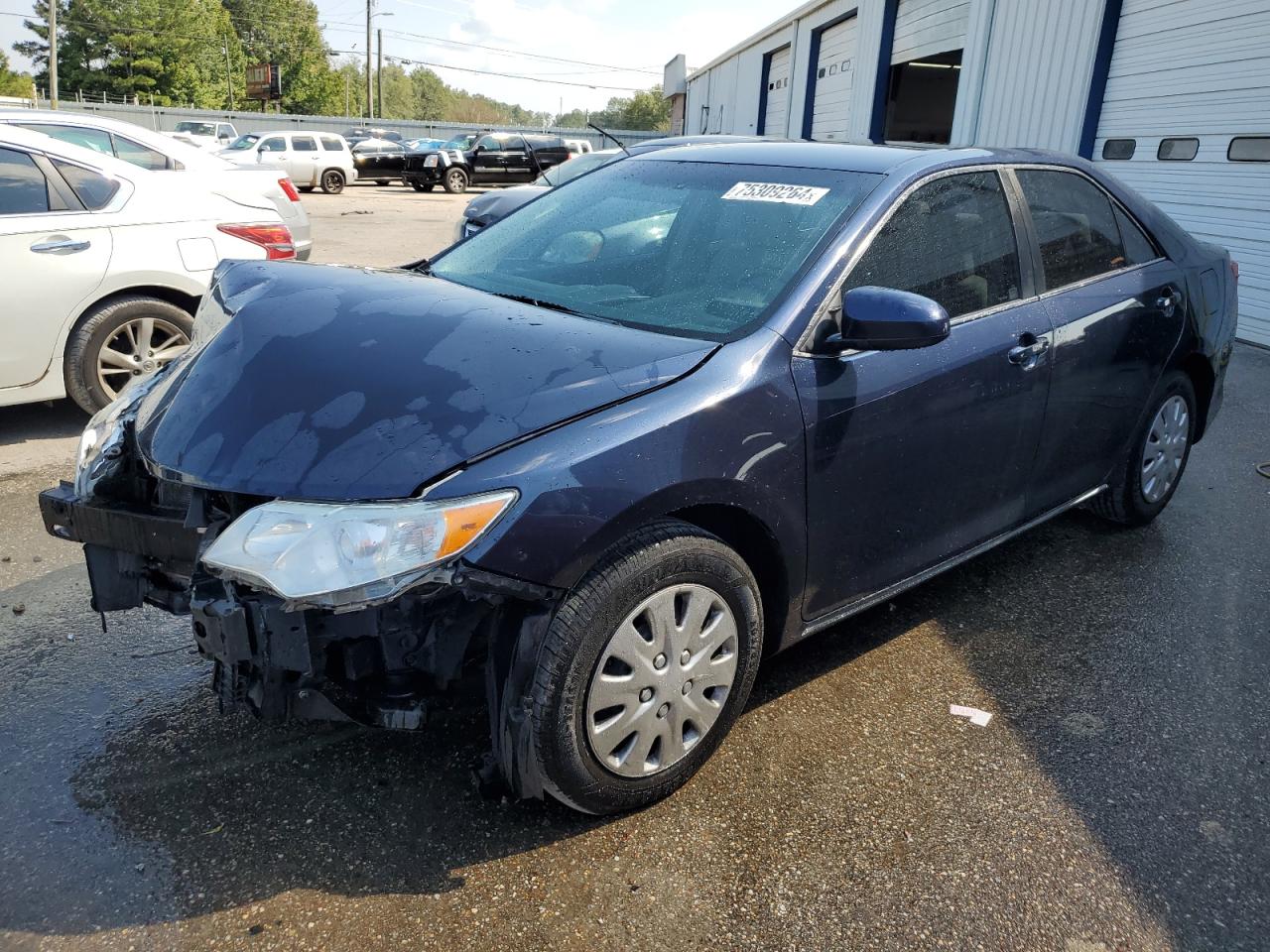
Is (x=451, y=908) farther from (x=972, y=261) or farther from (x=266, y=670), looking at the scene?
(x=972, y=261)

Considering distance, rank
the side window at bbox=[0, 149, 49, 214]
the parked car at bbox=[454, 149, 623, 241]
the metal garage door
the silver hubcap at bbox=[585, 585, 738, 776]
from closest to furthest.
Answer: the silver hubcap at bbox=[585, 585, 738, 776] < the side window at bbox=[0, 149, 49, 214] < the metal garage door < the parked car at bbox=[454, 149, 623, 241]

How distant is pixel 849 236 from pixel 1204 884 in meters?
1.88

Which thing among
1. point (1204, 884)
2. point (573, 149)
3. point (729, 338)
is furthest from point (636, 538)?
point (573, 149)

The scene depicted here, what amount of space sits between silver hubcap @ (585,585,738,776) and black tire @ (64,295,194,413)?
397 cm

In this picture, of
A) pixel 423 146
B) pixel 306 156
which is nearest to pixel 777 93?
pixel 423 146

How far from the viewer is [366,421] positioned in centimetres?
222

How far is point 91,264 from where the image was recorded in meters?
5.12

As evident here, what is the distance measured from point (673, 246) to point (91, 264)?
3.65 metres

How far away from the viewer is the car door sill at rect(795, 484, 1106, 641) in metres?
2.85

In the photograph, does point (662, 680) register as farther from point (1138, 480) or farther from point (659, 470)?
point (1138, 480)

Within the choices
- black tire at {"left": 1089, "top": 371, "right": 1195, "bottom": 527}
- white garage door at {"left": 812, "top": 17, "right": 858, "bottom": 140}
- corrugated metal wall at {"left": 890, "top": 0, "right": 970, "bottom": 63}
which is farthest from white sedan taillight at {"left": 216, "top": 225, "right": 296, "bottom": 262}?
white garage door at {"left": 812, "top": 17, "right": 858, "bottom": 140}

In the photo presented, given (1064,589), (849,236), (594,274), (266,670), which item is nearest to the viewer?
(266,670)

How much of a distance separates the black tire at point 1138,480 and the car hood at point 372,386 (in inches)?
97.9

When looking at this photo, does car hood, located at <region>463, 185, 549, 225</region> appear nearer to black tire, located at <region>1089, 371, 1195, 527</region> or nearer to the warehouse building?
the warehouse building
